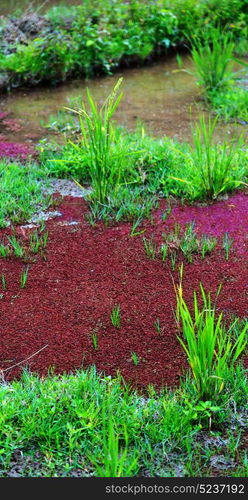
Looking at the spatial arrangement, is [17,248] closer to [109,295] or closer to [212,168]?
[109,295]

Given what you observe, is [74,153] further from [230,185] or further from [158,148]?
[230,185]

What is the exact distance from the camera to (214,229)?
14.5ft

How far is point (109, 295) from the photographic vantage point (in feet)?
12.5

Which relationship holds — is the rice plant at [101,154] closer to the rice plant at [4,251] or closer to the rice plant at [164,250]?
the rice plant at [164,250]

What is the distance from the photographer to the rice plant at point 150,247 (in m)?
4.14

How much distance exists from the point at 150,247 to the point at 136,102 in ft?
9.97

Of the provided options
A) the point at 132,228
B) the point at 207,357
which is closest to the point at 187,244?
the point at 132,228

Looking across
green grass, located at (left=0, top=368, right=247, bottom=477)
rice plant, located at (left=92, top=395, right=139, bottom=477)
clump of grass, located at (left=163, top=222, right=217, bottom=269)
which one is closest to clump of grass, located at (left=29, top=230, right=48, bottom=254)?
clump of grass, located at (left=163, top=222, right=217, bottom=269)

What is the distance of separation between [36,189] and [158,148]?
39.1 inches

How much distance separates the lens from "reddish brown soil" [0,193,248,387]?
337 centimetres

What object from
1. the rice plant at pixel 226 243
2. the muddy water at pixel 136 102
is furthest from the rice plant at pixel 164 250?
the muddy water at pixel 136 102

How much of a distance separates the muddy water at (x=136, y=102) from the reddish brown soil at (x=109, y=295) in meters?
1.76

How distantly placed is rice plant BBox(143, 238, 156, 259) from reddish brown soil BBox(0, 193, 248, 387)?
0.16 ft

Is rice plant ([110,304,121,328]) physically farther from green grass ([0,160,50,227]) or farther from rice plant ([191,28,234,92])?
rice plant ([191,28,234,92])
